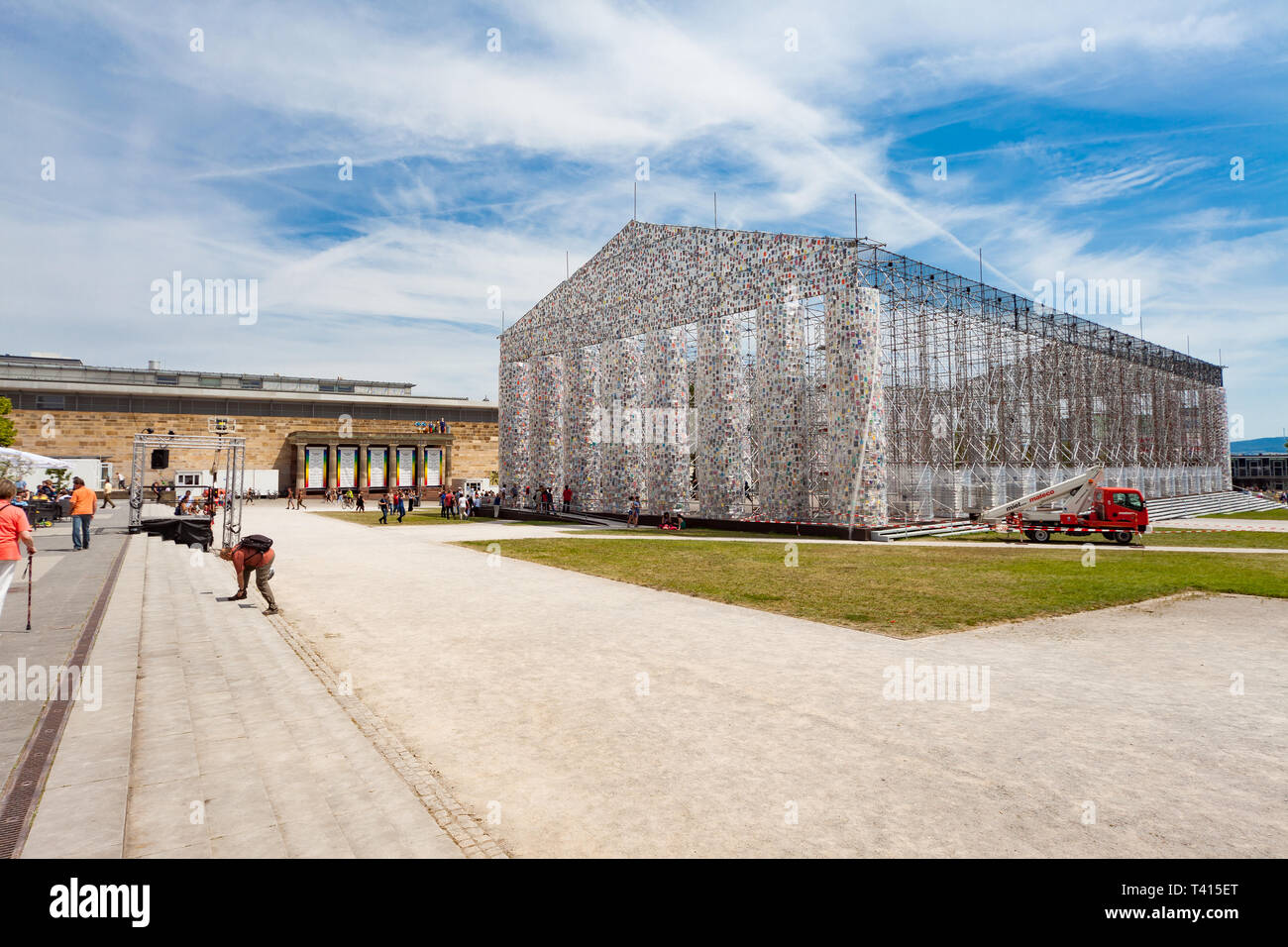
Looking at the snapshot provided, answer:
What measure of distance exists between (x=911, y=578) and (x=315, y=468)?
183 feet

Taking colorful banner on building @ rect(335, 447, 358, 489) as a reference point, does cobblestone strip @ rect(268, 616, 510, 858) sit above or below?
below

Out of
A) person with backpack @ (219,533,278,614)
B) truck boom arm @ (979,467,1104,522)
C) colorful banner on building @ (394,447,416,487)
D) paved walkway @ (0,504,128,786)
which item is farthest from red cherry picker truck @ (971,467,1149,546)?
colorful banner on building @ (394,447,416,487)

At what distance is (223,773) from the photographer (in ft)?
16.1

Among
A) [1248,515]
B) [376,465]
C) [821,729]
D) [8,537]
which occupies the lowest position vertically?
[821,729]

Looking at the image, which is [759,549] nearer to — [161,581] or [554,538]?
[554,538]

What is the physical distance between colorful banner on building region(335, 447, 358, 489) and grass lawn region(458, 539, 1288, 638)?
1719 inches

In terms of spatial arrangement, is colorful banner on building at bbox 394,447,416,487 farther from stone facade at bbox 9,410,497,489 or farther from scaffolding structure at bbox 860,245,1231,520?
scaffolding structure at bbox 860,245,1231,520

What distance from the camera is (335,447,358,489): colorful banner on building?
198 ft

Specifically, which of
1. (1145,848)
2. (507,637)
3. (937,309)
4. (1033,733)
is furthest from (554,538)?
(1145,848)

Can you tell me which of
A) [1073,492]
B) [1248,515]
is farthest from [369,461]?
[1248,515]

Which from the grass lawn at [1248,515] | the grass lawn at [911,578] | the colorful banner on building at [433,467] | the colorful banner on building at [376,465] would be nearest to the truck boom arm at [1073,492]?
the grass lawn at [911,578]

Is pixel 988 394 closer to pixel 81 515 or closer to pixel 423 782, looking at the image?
pixel 423 782

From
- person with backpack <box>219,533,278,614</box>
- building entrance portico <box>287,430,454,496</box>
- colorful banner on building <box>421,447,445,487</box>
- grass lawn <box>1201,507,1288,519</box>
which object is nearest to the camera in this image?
person with backpack <box>219,533,278,614</box>

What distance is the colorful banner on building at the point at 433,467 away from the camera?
6350 centimetres
